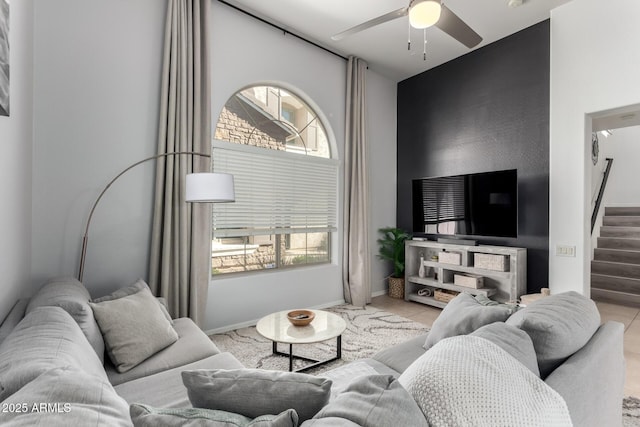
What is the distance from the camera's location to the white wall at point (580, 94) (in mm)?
2775

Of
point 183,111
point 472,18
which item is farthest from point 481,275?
point 183,111

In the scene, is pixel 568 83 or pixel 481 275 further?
pixel 481 275

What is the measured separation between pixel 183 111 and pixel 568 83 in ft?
12.1

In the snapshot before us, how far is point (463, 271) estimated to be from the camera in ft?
12.1

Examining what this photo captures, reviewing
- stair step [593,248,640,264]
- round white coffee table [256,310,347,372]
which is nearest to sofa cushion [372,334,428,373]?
round white coffee table [256,310,347,372]

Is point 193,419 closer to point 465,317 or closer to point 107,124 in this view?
point 465,317

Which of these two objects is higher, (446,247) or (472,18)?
(472,18)

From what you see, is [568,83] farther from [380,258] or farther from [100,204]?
[100,204]

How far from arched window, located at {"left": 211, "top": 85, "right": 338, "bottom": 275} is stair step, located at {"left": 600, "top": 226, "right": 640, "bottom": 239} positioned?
4.58m

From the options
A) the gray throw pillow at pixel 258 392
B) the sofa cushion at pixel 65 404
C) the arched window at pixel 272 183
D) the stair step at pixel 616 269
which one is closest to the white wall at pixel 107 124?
the arched window at pixel 272 183

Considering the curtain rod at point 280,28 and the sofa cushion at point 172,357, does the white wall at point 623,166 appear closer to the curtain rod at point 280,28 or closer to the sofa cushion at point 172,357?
the curtain rod at point 280,28

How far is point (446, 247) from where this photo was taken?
12.5 ft

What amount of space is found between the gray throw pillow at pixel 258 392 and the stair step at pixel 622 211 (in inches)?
275

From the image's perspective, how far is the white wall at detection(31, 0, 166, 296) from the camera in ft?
7.43
